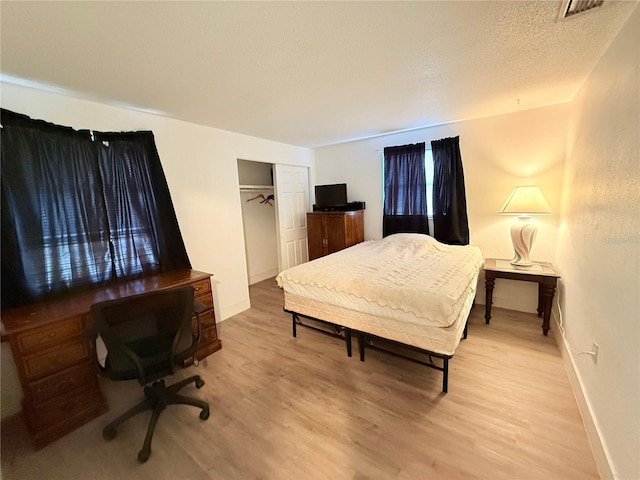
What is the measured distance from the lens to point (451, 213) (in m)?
3.41

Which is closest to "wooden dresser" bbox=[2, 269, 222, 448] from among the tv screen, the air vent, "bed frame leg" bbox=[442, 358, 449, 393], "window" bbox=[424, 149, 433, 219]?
"bed frame leg" bbox=[442, 358, 449, 393]

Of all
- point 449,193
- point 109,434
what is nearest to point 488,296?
point 449,193

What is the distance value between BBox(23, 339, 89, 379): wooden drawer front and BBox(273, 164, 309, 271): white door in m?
2.84

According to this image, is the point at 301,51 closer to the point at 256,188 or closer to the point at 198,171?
the point at 198,171

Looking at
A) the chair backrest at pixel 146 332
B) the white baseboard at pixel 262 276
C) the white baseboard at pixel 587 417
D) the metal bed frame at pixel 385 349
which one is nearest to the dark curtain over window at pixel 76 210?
the chair backrest at pixel 146 332

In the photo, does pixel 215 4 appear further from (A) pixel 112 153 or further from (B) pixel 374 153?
(B) pixel 374 153

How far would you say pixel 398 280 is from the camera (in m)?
2.16

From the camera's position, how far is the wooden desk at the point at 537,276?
101 inches

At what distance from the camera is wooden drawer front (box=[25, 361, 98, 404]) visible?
163 centimetres

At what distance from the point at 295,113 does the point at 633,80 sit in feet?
8.02

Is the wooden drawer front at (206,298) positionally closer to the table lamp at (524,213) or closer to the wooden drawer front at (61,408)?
the wooden drawer front at (61,408)

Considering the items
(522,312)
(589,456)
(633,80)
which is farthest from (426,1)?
(522,312)

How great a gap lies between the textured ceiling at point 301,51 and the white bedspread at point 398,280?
164 centimetres

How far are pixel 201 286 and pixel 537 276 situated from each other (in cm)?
345
